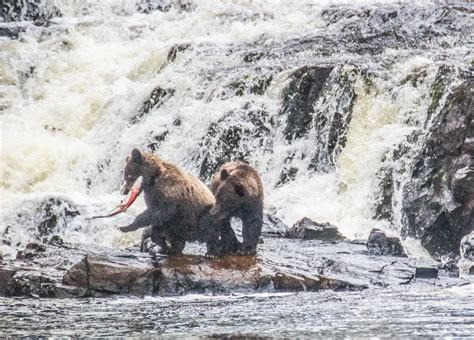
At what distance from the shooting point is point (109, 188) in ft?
72.1

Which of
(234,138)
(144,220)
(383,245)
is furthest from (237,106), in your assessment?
(144,220)

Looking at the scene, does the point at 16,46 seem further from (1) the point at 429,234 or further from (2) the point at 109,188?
(1) the point at 429,234

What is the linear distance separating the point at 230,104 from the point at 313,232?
7.18m

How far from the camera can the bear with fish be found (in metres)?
11.5

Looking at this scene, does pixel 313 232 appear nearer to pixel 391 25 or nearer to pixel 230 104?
pixel 230 104

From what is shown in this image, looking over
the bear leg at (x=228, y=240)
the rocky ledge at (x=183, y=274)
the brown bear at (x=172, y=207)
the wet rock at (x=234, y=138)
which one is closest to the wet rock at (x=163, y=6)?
the wet rock at (x=234, y=138)

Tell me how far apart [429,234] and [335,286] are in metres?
6.45

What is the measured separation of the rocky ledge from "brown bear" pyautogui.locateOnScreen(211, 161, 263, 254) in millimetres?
314

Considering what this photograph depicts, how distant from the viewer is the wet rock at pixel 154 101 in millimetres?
24469

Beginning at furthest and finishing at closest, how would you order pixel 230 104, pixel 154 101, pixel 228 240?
pixel 154 101, pixel 230 104, pixel 228 240

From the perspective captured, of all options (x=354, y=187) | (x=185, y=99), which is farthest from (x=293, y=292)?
(x=185, y=99)

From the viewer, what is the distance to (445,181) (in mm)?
17750

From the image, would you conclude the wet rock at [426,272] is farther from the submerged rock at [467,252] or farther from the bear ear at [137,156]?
the bear ear at [137,156]

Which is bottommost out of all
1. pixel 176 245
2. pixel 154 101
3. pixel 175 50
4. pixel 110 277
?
pixel 110 277
